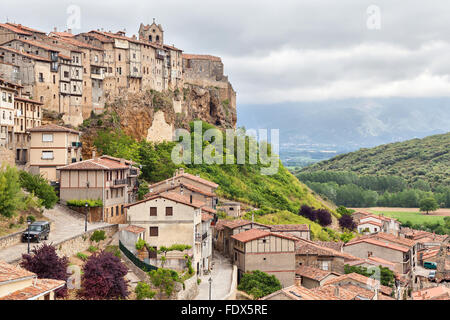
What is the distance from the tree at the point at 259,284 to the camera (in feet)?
123

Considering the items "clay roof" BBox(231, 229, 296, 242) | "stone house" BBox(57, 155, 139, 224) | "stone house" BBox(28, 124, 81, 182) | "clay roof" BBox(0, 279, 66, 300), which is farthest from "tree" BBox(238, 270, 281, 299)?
"clay roof" BBox(0, 279, 66, 300)

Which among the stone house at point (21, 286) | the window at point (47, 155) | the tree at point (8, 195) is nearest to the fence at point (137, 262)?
the tree at point (8, 195)

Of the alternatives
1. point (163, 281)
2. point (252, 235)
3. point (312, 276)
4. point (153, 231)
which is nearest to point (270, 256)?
point (252, 235)

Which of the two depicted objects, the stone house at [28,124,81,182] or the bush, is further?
the stone house at [28,124,81,182]

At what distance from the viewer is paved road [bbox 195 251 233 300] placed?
33.6 meters

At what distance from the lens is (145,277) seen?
32.1 metres

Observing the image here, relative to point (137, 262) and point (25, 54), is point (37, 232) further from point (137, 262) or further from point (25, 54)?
point (25, 54)

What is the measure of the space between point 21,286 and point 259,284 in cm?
2198

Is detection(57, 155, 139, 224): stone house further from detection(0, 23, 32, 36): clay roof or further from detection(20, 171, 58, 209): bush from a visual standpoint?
detection(0, 23, 32, 36): clay roof

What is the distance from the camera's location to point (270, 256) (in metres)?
42.4

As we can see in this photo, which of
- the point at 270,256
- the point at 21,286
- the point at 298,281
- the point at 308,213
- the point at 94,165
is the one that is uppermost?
the point at 94,165

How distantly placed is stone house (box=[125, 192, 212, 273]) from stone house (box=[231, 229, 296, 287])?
516 centimetres
